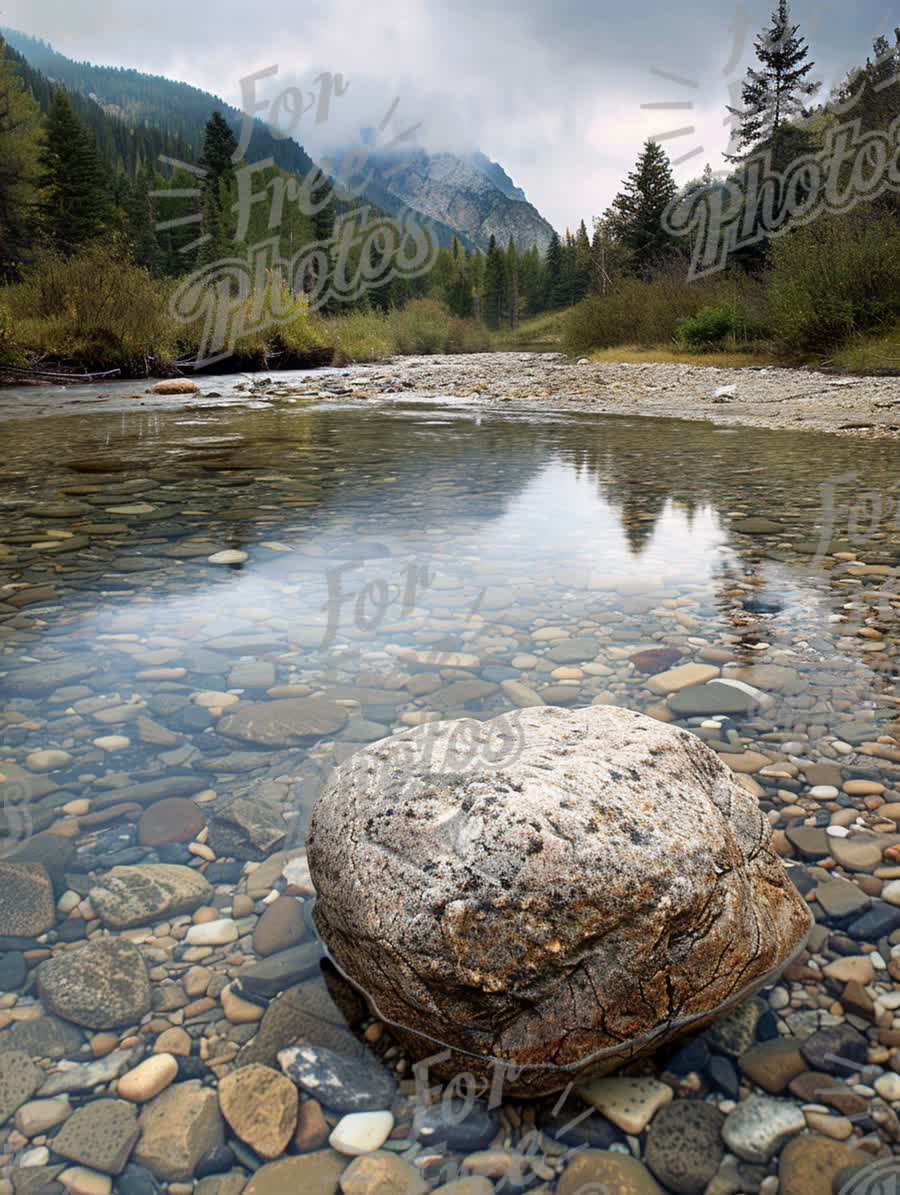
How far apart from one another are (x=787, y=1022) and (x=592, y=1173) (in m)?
0.47

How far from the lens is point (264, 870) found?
73.6 inches

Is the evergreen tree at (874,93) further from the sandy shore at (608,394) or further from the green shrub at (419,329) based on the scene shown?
the green shrub at (419,329)

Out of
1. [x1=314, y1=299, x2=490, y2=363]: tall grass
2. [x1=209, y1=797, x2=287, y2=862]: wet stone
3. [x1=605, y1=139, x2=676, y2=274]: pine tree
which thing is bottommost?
[x1=209, y1=797, x2=287, y2=862]: wet stone

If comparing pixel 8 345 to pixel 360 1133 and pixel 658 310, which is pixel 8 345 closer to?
pixel 360 1133

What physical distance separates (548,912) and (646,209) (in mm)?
45009

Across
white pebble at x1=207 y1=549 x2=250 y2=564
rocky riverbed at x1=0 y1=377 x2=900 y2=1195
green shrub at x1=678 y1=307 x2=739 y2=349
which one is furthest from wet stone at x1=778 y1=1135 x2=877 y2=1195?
green shrub at x1=678 y1=307 x2=739 y2=349

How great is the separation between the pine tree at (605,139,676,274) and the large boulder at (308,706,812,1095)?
42.1 metres

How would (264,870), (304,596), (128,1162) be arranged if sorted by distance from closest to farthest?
1. (128,1162)
2. (264,870)
3. (304,596)

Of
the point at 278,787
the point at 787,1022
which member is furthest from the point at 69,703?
the point at 787,1022

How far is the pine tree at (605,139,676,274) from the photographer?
4006cm

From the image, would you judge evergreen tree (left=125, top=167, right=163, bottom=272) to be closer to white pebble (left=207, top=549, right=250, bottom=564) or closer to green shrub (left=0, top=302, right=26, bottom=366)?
green shrub (left=0, top=302, right=26, bottom=366)

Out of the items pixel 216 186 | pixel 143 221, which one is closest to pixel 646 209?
pixel 216 186

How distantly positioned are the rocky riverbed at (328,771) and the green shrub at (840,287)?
12972 mm

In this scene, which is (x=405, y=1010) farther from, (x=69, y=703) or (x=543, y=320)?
(x=543, y=320)
